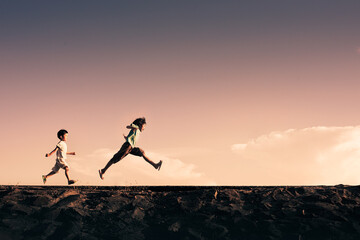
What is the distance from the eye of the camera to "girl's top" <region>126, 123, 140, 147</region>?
35.7 feet

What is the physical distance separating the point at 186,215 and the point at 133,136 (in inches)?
170

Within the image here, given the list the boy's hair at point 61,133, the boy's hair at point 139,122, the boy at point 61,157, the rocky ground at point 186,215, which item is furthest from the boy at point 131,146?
the rocky ground at point 186,215

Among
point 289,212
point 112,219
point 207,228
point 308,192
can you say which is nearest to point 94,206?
point 112,219

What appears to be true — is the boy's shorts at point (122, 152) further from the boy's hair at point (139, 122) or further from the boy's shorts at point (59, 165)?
the boy's shorts at point (59, 165)

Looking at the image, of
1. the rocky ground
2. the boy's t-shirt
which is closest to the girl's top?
the boy's t-shirt

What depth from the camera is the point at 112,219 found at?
7078 millimetres

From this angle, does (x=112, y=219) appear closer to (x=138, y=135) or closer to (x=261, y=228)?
(x=261, y=228)

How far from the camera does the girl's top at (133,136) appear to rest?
10.9m

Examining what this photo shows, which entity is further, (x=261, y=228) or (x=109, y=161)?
(x=109, y=161)

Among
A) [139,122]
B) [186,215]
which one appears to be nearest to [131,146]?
[139,122]

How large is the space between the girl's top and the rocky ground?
284 centimetres

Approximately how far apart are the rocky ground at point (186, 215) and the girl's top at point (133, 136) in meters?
2.84

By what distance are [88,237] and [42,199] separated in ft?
5.77

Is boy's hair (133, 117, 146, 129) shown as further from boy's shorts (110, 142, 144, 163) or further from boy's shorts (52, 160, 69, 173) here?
boy's shorts (52, 160, 69, 173)
